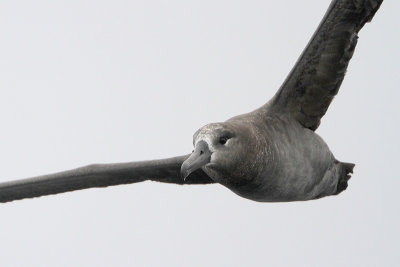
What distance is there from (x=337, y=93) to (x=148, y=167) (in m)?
3.02

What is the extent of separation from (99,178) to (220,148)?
392cm

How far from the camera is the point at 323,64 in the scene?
10.9m

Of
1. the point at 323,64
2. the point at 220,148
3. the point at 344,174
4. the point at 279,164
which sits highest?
the point at 323,64

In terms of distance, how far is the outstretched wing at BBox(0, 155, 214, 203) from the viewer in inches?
482

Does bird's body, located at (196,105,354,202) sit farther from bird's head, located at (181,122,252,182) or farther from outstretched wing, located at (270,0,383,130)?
outstretched wing, located at (270,0,383,130)

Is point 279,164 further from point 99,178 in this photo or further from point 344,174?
point 99,178

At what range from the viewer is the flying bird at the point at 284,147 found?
9.42 metres

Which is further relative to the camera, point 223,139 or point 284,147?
point 284,147

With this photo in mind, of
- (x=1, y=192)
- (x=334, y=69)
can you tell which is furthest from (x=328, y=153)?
(x=1, y=192)

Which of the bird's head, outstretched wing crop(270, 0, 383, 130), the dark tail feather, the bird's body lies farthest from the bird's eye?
the dark tail feather

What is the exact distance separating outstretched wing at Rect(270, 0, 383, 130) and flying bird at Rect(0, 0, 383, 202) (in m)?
0.01

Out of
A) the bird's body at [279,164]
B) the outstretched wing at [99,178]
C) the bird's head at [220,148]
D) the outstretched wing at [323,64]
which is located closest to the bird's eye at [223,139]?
the bird's head at [220,148]

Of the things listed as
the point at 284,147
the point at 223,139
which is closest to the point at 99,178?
the point at 284,147

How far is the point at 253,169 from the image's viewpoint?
9.65 metres
